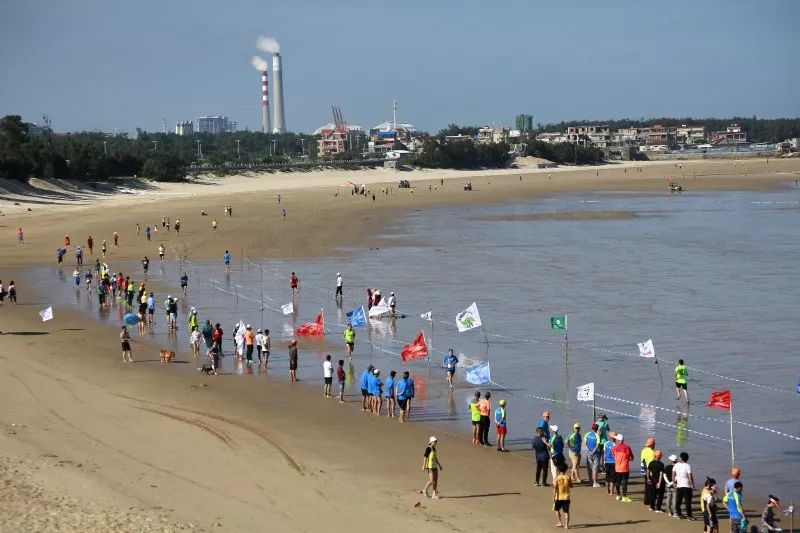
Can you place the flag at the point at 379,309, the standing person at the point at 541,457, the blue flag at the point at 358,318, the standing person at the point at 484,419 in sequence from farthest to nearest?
1. the flag at the point at 379,309
2. the blue flag at the point at 358,318
3. the standing person at the point at 484,419
4. the standing person at the point at 541,457

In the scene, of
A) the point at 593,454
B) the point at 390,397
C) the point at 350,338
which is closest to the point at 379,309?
the point at 350,338

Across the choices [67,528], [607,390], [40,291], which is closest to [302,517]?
[67,528]

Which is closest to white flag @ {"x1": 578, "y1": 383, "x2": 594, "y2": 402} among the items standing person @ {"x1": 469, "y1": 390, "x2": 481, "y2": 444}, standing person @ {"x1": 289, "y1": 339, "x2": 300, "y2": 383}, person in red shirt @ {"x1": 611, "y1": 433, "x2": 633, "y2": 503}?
standing person @ {"x1": 469, "y1": 390, "x2": 481, "y2": 444}

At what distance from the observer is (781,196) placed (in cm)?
8681

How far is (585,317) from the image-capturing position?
29.2 m

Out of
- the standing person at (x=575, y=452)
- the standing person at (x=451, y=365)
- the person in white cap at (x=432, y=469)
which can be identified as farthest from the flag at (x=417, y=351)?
the person in white cap at (x=432, y=469)

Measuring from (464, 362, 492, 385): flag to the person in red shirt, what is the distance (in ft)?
21.1

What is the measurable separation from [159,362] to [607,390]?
962 cm

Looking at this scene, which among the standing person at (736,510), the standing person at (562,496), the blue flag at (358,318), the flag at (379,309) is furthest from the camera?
the flag at (379,309)

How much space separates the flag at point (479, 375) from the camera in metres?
20.9

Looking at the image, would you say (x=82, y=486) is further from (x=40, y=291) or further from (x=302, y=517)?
(x=40, y=291)

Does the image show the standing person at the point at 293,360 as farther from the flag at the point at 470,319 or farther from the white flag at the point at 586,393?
the white flag at the point at 586,393

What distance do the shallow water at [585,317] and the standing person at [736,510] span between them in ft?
5.57

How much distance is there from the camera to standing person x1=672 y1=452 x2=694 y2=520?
13.4 meters
